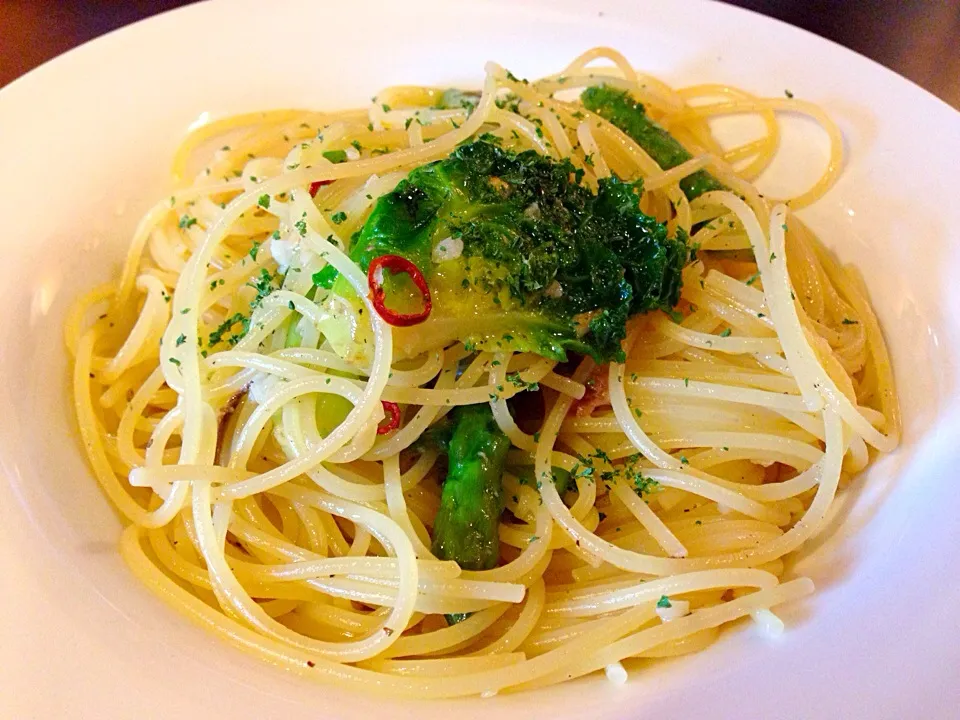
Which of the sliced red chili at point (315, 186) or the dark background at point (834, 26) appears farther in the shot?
the dark background at point (834, 26)

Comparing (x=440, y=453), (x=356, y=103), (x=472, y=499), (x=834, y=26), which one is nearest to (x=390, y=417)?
(x=440, y=453)

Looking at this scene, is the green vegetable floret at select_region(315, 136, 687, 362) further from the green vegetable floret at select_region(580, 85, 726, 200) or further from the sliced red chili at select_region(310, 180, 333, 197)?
the green vegetable floret at select_region(580, 85, 726, 200)

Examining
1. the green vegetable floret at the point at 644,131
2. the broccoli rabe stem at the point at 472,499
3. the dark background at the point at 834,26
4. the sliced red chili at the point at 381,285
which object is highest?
the dark background at the point at 834,26

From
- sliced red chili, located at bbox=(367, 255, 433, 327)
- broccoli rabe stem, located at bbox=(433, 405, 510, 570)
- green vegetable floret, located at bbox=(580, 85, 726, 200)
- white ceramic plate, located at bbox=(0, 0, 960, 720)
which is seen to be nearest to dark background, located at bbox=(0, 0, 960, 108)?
white ceramic plate, located at bbox=(0, 0, 960, 720)

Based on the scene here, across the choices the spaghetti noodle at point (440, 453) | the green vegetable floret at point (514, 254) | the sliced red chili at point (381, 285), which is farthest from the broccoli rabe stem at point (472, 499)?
the sliced red chili at point (381, 285)

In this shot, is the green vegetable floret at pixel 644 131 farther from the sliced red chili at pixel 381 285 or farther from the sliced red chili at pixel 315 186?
the sliced red chili at pixel 381 285

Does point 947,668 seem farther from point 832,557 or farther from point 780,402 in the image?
point 780,402
